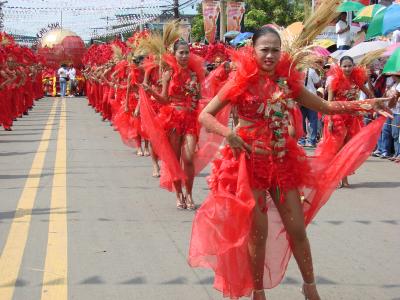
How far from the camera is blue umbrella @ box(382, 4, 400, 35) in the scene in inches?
530

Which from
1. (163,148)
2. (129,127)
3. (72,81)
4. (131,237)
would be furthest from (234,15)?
(131,237)

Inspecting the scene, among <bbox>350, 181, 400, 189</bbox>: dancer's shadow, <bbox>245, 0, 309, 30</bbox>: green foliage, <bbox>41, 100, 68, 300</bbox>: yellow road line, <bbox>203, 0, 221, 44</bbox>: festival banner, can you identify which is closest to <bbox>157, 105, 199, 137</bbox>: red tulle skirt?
<bbox>41, 100, 68, 300</bbox>: yellow road line

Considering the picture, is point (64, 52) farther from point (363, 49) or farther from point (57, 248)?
point (57, 248)

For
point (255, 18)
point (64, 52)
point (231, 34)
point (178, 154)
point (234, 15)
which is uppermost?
point (255, 18)

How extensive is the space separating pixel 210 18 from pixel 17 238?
3109 centimetres

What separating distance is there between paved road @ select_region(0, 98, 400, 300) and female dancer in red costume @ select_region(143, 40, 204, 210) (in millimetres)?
430

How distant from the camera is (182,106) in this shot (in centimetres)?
813

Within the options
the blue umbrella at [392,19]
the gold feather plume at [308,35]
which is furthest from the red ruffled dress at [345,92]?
the gold feather plume at [308,35]

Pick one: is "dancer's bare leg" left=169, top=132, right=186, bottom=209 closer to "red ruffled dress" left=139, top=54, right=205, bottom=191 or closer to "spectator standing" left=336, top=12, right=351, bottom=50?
"red ruffled dress" left=139, top=54, right=205, bottom=191

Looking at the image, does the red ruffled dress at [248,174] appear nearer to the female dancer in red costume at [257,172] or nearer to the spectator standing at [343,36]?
the female dancer in red costume at [257,172]

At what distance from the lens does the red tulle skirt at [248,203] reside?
436 centimetres

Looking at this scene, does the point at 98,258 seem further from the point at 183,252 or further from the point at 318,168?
the point at 318,168

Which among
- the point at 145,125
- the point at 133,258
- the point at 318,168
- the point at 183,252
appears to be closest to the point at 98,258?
the point at 133,258

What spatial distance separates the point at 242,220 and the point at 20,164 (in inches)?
336
